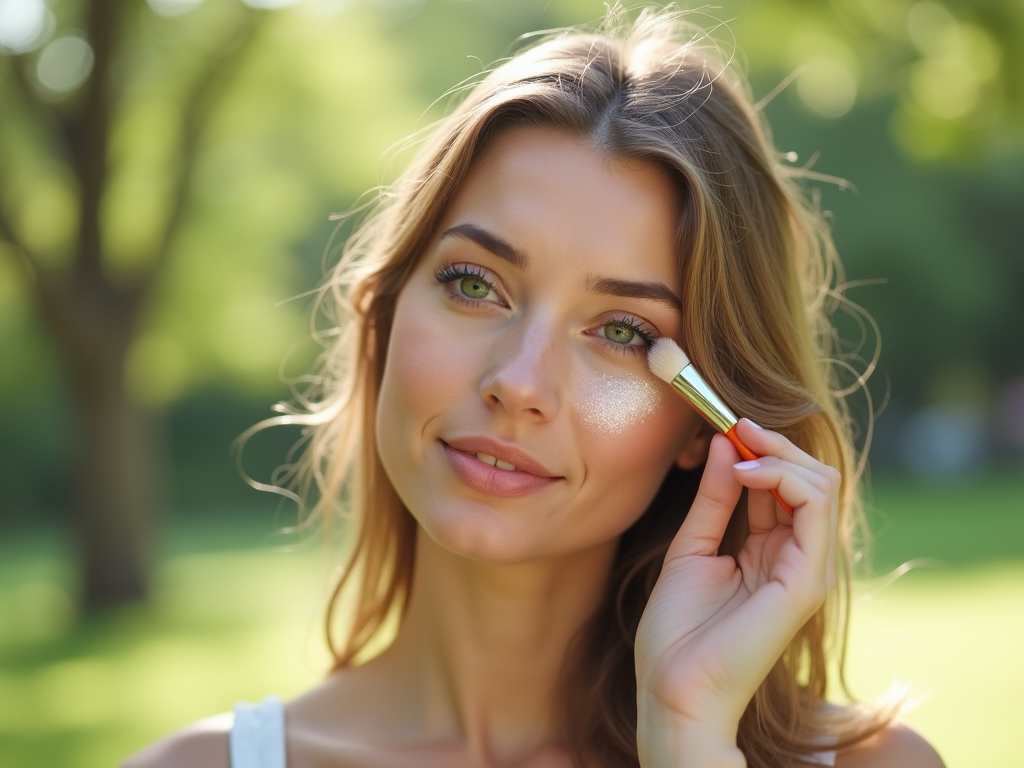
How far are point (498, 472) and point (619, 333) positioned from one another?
1.15ft

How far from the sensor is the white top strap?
2127 mm

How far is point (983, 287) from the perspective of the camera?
21359mm

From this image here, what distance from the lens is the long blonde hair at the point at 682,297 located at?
2035 millimetres

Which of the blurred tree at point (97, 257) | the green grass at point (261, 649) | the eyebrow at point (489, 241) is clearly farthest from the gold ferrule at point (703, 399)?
the blurred tree at point (97, 257)

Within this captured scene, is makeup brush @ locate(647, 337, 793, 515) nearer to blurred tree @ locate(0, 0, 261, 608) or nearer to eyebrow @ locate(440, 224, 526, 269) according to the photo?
eyebrow @ locate(440, 224, 526, 269)

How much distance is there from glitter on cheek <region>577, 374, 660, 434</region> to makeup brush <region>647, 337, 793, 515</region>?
0.06 m

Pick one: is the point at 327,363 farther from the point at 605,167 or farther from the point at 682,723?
the point at 682,723

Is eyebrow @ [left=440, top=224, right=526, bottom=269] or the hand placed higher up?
eyebrow @ [left=440, top=224, right=526, bottom=269]

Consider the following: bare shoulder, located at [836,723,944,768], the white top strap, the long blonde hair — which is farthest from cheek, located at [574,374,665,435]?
the white top strap

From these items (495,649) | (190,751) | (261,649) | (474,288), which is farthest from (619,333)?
(261,649)

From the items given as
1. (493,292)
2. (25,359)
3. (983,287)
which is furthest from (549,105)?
(983,287)

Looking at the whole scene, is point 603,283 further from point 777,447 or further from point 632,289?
point 777,447

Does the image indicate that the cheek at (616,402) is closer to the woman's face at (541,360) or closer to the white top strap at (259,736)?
the woman's face at (541,360)

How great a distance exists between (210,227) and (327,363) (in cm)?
894
